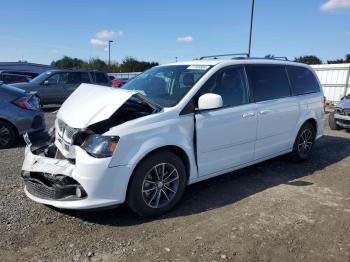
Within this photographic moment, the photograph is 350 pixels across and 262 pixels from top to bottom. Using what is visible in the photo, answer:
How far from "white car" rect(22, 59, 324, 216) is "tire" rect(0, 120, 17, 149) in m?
3.37

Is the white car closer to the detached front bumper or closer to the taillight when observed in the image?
the detached front bumper

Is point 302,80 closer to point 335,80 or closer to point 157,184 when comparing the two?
point 157,184

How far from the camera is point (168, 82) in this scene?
16.6 ft

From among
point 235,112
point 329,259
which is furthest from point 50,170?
point 329,259

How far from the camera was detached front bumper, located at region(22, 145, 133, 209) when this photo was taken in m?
3.72

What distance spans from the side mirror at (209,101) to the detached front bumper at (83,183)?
1.22 m

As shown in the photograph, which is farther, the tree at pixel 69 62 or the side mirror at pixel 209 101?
the tree at pixel 69 62

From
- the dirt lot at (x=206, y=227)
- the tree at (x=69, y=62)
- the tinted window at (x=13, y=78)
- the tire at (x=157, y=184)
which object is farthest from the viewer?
the tree at (x=69, y=62)

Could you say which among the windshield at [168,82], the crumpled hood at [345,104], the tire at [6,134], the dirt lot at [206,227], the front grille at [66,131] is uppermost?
the windshield at [168,82]

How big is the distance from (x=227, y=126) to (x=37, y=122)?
4735 mm

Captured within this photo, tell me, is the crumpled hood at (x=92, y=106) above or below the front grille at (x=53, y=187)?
above

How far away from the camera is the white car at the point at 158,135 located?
12.5 feet

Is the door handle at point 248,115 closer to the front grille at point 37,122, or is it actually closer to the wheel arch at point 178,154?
the wheel arch at point 178,154

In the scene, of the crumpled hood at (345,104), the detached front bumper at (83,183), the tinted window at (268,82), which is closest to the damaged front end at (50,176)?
the detached front bumper at (83,183)
